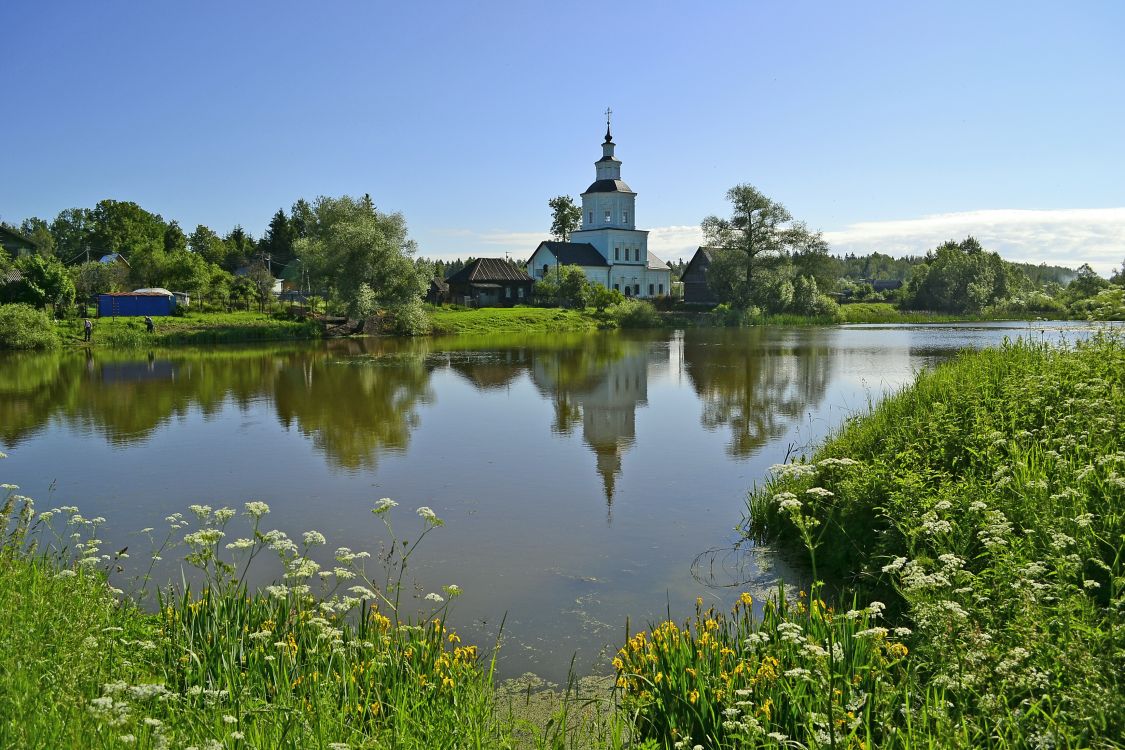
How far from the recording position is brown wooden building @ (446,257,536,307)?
7138 cm

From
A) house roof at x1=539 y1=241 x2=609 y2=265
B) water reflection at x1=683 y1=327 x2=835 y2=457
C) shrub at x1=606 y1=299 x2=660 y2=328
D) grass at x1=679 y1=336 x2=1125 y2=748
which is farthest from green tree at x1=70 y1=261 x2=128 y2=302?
grass at x1=679 y1=336 x2=1125 y2=748

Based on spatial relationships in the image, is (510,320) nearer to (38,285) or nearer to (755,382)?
(38,285)

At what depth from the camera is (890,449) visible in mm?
9109

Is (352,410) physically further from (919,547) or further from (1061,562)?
(1061,562)

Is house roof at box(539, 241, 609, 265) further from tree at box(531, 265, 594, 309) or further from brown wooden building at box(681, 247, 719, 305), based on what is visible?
tree at box(531, 265, 594, 309)

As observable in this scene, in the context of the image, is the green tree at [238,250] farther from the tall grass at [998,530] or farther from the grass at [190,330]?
the tall grass at [998,530]

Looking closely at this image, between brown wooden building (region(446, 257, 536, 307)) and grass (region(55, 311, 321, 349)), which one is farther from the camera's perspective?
brown wooden building (region(446, 257, 536, 307))

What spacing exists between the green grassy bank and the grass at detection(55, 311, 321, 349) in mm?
41001

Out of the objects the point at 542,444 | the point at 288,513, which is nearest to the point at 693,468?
the point at 542,444

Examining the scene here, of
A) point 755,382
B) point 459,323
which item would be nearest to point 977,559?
point 755,382

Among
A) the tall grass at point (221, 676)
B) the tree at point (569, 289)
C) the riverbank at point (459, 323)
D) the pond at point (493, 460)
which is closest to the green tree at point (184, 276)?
the riverbank at point (459, 323)

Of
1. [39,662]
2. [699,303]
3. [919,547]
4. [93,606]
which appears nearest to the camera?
[39,662]

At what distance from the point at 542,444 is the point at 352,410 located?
6832mm

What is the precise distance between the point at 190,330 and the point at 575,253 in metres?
44.2
